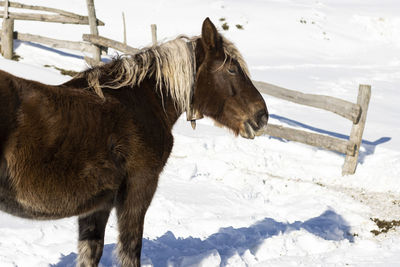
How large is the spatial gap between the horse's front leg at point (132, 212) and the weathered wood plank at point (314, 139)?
6.04 metres

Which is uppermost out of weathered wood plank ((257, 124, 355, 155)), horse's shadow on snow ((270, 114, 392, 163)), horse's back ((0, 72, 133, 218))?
horse's back ((0, 72, 133, 218))

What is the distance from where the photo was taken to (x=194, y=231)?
18.4 feet

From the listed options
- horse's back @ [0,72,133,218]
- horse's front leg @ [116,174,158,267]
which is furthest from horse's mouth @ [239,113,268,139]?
horse's back @ [0,72,133,218]

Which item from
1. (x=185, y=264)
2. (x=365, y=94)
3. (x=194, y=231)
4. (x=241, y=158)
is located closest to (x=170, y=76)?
(x=185, y=264)

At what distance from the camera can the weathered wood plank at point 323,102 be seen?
898 centimetres

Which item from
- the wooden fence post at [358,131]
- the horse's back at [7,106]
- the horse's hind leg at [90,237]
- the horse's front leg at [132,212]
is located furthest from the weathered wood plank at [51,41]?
the horse's back at [7,106]

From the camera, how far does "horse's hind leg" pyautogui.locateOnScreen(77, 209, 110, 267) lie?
3807mm

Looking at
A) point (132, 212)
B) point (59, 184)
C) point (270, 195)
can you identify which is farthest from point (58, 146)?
point (270, 195)

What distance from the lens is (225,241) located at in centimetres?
523

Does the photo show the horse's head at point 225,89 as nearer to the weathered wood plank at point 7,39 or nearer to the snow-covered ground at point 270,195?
the snow-covered ground at point 270,195

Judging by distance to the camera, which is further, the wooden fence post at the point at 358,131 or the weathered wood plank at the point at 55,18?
the weathered wood plank at the point at 55,18

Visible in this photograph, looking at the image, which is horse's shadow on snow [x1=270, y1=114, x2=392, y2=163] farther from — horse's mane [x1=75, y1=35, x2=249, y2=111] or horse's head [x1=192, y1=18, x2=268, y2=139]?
horse's mane [x1=75, y1=35, x2=249, y2=111]

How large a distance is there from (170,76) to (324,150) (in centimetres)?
667

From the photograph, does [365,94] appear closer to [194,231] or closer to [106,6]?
[194,231]
